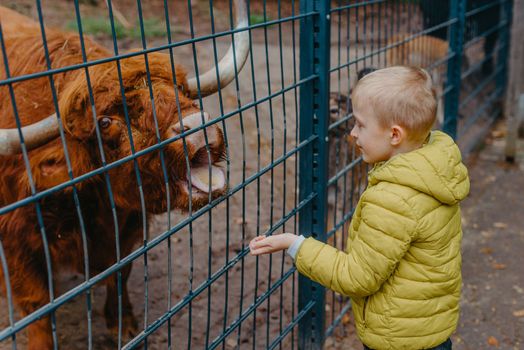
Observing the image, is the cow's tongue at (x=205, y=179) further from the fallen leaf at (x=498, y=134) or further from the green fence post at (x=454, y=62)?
the fallen leaf at (x=498, y=134)

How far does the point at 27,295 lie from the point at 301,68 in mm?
1598

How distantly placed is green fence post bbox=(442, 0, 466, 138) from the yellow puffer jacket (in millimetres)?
2980

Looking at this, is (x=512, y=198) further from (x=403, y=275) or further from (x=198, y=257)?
(x=403, y=275)

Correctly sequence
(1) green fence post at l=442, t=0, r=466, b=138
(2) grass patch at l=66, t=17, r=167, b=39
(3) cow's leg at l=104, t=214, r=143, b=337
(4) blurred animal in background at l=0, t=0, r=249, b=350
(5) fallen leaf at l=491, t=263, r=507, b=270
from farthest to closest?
(2) grass patch at l=66, t=17, r=167, b=39
(1) green fence post at l=442, t=0, r=466, b=138
(5) fallen leaf at l=491, t=263, r=507, b=270
(3) cow's leg at l=104, t=214, r=143, b=337
(4) blurred animal in background at l=0, t=0, r=249, b=350

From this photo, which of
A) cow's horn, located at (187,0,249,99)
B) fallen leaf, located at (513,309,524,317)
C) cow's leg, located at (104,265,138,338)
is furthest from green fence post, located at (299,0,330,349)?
fallen leaf, located at (513,309,524,317)

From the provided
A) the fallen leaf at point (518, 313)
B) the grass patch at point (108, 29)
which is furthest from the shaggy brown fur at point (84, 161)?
the grass patch at point (108, 29)

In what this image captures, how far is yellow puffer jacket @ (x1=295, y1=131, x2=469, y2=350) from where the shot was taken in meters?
1.74

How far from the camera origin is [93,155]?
2.43m

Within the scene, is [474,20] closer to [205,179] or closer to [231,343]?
[231,343]

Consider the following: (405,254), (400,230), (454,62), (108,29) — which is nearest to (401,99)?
(400,230)

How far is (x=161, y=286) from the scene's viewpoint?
3.75 metres

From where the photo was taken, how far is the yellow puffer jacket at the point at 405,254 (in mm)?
1736

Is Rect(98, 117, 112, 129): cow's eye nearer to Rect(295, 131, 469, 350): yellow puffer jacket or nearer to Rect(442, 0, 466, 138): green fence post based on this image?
Rect(295, 131, 469, 350): yellow puffer jacket

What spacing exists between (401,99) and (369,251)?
0.47 metres
